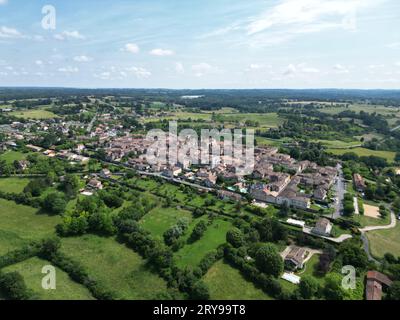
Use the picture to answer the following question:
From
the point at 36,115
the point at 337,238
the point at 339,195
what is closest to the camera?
the point at 337,238

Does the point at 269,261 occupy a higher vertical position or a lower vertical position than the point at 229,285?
higher

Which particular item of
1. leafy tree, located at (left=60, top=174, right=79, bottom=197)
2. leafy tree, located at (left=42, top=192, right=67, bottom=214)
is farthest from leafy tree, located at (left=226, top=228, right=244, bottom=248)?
leafy tree, located at (left=60, top=174, right=79, bottom=197)

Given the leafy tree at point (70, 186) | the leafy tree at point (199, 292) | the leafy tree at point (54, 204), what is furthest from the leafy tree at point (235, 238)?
the leafy tree at point (70, 186)

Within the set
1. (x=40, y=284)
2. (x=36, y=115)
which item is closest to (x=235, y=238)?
(x=40, y=284)

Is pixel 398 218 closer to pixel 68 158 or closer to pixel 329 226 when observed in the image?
pixel 329 226

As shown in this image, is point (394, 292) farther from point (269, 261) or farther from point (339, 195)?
point (339, 195)

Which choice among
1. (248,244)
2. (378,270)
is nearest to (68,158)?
(248,244)

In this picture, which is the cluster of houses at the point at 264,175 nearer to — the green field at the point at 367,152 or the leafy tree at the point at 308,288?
the green field at the point at 367,152
